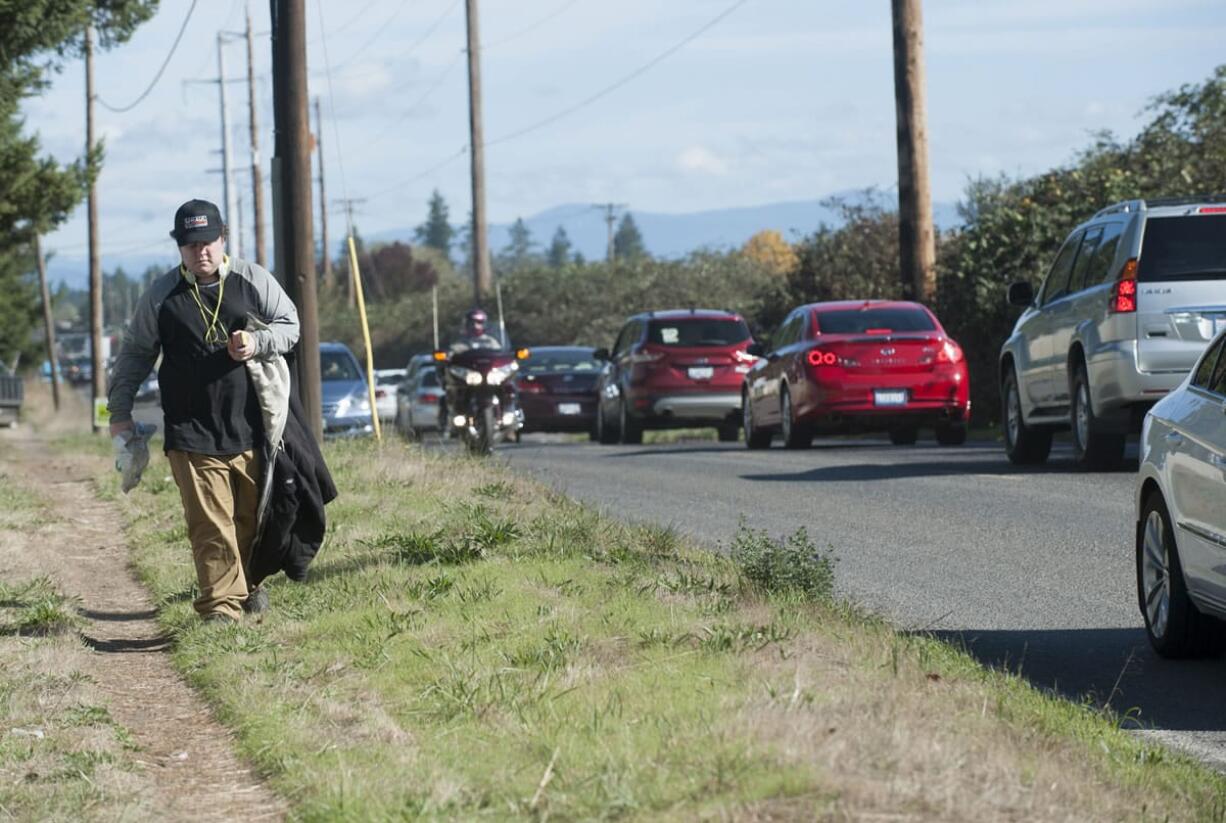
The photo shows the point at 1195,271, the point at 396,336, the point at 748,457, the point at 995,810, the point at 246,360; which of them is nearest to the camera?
the point at 995,810

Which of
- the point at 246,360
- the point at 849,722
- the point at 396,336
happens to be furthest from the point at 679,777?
the point at 396,336

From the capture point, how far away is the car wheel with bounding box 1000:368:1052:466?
18.4 metres

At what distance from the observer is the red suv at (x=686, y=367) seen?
27000 millimetres

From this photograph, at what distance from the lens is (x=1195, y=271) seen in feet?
51.1

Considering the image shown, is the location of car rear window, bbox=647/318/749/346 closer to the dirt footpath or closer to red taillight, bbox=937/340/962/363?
red taillight, bbox=937/340/962/363

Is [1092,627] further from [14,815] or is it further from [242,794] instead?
[14,815]

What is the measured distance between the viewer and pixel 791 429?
22844 millimetres

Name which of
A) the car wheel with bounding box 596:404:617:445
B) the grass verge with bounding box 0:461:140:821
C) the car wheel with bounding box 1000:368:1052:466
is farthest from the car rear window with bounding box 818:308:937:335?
the grass verge with bounding box 0:461:140:821

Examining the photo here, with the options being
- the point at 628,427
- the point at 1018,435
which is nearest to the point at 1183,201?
the point at 1018,435

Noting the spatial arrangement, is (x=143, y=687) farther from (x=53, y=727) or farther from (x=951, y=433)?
(x=951, y=433)

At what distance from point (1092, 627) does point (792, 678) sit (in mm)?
3424

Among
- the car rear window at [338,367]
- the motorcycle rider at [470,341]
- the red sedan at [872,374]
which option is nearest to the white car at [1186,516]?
the red sedan at [872,374]

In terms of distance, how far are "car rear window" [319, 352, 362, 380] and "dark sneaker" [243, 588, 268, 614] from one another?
19446mm

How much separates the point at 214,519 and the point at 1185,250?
8.76m
